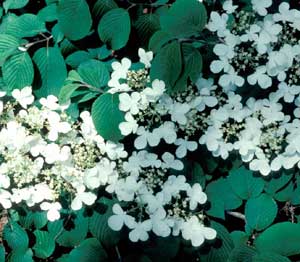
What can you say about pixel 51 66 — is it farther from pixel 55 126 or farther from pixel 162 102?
pixel 162 102

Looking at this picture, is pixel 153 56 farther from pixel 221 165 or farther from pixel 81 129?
pixel 221 165

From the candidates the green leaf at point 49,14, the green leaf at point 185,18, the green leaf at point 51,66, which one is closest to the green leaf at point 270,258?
the green leaf at point 185,18

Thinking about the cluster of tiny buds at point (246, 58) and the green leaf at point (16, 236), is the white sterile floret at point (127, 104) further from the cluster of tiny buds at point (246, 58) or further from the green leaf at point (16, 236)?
the green leaf at point (16, 236)

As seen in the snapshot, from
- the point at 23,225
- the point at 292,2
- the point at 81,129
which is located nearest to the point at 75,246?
the point at 23,225

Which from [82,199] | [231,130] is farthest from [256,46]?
[82,199]

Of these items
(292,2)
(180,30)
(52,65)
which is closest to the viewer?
(180,30)

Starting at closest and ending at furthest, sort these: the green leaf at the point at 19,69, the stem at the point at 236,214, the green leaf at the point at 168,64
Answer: the green leaf at the point at 168,64, the green leaf at the point at 19,69, the stem at the point at 236,214
